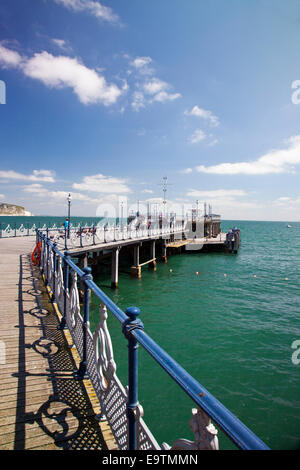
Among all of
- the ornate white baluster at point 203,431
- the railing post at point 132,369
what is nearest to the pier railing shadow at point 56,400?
the railing post at point 132,369

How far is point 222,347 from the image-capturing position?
1034cm

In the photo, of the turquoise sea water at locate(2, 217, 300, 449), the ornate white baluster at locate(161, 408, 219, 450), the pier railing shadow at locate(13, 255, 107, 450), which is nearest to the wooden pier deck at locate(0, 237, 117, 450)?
the pier railing shadow at locate(13, 255, 107, 450)

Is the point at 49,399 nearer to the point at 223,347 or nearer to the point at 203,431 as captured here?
the point at 203,431

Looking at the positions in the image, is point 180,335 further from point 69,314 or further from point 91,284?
point 91,284

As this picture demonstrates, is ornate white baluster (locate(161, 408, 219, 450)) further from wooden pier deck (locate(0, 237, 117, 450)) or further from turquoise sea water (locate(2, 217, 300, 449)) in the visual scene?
turquoise sea water (locate(2, 217, 300, 449))

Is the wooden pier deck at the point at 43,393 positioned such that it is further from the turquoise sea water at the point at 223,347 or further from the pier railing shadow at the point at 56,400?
the turquoise sea water at the point at 223,347

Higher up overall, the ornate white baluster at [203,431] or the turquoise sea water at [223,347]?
the ornate white baluster at [203,431]

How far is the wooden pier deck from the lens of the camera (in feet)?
8.31

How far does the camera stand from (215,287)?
66.3 feet

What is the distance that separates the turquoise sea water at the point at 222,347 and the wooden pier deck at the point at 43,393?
405 cm

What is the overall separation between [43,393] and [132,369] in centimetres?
198

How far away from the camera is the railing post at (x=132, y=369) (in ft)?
6.22

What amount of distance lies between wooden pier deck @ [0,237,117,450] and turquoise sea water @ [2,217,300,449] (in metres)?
4.05

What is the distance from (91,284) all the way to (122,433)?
1.56 meters
